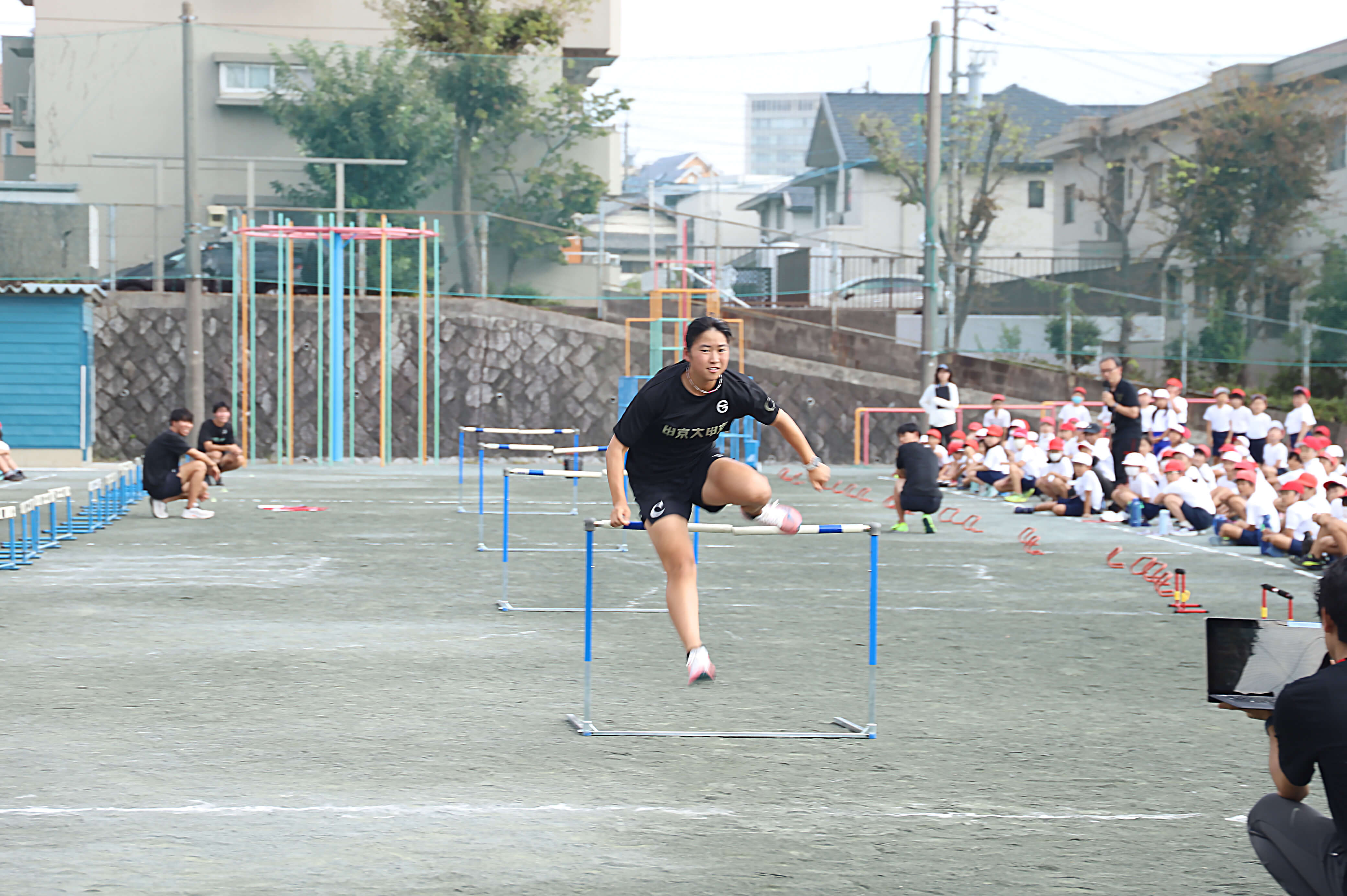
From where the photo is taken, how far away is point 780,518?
714 cm

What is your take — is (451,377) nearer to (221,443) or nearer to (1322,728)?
(221,443)

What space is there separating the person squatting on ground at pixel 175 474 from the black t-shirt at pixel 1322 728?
14.4 metres

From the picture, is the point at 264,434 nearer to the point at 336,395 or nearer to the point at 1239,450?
the point at 336,395

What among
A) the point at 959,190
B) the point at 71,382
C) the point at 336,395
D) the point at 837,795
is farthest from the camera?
the point at 959,190

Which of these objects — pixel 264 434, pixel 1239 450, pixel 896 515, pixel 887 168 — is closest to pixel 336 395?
pixel 264 434

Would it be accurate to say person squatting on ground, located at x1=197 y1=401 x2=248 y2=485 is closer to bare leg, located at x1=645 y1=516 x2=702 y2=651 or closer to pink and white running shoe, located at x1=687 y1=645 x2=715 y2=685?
bare leg, located at x1=645 y1=516 x2=702 y2=651

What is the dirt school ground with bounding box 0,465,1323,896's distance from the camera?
4883 millimetres

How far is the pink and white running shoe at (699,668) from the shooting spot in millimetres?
6633

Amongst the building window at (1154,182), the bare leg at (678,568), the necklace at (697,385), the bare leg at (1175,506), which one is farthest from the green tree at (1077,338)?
the bare leg at (678,568)

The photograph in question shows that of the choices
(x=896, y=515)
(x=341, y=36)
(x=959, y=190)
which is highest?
(x=341, y=36)

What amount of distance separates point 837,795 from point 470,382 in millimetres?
24616

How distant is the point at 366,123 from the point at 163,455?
15.3 metres

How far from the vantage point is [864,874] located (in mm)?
4809

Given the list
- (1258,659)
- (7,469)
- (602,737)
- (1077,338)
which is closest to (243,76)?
(7,469)
